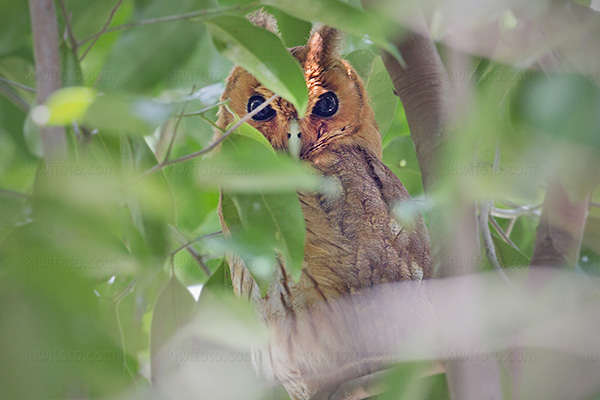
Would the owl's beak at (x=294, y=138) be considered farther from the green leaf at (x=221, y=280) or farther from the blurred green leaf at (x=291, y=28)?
the green leaf at (x=221, y=280)

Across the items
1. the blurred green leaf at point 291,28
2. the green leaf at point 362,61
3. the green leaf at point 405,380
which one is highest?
the blurred green leaf at point 291,28

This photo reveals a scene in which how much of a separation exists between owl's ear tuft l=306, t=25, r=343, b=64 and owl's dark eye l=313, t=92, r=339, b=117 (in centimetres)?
7

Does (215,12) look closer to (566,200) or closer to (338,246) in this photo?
(338,246)

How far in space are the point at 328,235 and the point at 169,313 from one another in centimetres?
33

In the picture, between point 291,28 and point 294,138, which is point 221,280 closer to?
point 294,138

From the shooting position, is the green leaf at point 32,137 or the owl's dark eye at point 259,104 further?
the owl's dark eye at point 259,104

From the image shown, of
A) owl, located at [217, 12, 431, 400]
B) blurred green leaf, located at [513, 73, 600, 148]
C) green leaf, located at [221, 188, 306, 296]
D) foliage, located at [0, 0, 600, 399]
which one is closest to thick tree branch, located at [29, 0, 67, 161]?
foliage, located at [0, 0, 600, 399]

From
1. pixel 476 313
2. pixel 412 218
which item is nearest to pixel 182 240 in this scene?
pixel 412 218

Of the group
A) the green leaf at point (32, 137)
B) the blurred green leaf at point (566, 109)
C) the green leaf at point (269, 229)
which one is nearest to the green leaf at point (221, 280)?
the green leaf at point (269, 229)

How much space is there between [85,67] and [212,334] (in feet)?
2.32

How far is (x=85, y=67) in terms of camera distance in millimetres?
1218

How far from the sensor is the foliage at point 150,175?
0.61 m

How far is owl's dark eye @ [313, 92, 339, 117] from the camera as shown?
1180 mm

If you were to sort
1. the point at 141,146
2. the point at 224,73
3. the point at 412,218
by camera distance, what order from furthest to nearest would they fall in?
the point at 224,73
the point at 412,218
the point at 141,146
